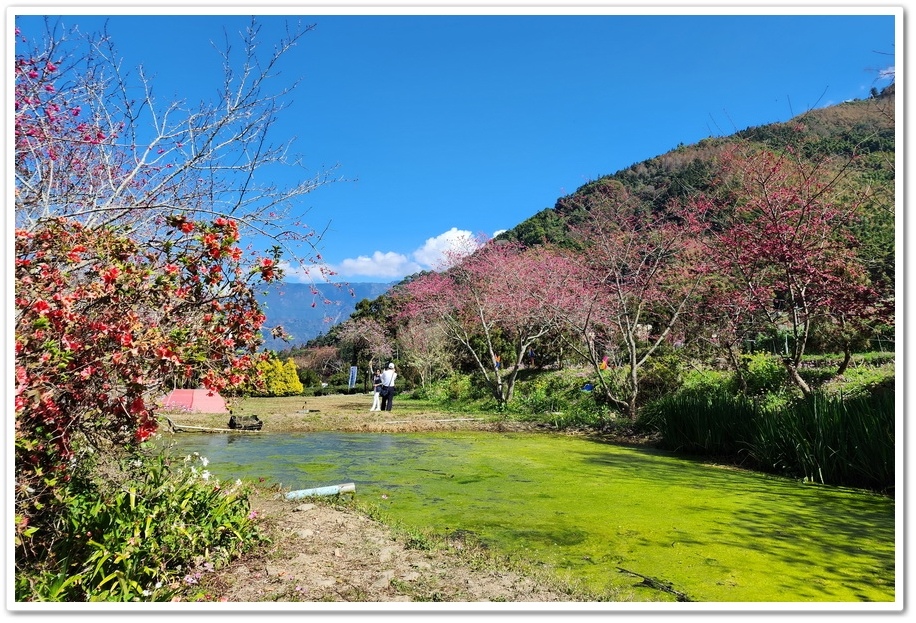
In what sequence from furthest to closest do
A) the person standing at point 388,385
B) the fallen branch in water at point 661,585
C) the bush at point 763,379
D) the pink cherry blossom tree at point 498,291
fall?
the person standing at point 388,385 < the pink cherry blossom tree at point 498,291 < the bush at point 763,379 < the fallen branch in water at point 661,585

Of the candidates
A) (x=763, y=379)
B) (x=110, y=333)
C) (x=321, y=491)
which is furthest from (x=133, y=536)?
(x=763, y=379)

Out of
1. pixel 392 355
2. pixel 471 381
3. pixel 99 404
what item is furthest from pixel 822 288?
pixel 392 355

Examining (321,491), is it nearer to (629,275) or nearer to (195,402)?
(629,275)

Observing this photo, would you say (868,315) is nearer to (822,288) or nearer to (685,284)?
(822,288)

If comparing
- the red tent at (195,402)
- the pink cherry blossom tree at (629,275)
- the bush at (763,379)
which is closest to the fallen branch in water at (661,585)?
the bush at (763,379)

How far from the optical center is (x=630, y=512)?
404cm

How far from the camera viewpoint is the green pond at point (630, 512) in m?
2.78

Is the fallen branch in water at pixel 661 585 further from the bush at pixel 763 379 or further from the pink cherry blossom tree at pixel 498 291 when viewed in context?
the pink cherry blossom tree at pixel 498 291

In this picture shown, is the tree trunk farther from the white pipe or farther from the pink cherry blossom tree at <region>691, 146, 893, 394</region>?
the white pipe

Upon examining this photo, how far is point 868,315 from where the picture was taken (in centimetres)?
637

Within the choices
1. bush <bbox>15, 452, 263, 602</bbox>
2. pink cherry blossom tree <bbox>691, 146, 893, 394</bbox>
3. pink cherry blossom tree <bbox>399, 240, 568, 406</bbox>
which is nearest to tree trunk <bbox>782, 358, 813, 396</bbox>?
pink cherry blossom tree <bbox>691, 146, 893, 394</bbox>

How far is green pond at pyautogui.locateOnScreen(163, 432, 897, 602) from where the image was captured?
2783 mm

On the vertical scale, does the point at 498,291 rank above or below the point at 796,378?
above

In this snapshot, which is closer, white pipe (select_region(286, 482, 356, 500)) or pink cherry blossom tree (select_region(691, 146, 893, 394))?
white pipe (select_region(286, 482, 356, 500))
